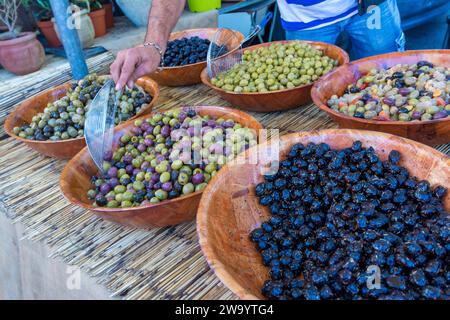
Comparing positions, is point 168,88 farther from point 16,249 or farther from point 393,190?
point 393,190

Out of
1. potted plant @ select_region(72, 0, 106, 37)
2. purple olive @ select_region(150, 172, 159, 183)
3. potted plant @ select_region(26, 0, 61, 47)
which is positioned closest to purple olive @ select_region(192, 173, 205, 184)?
purple olive @ select_region(150, 172, 159, 183)

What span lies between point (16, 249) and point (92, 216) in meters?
0.33

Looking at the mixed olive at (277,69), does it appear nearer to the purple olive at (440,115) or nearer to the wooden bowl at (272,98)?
the wooden bowl at (272,98)

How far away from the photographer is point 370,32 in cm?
200

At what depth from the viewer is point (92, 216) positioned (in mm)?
1209

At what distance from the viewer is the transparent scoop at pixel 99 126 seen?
Answer: 3.81 ft

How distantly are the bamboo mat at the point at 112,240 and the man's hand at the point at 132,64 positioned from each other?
1.45ft

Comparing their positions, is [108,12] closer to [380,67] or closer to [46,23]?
[46,23]

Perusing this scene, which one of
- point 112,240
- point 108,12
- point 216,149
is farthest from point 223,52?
point 108,12

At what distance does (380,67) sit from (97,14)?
249 centimetres

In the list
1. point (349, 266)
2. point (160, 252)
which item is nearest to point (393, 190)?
point (349, 266)

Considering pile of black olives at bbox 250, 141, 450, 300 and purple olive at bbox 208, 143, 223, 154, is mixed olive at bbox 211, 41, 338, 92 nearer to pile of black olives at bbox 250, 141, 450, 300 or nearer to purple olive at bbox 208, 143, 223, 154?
purple olive at bbox 208, 143, 223, 154

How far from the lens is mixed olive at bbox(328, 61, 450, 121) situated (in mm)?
1202

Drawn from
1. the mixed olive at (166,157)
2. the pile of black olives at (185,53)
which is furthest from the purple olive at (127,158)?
the pile of black olives at (185,53)
